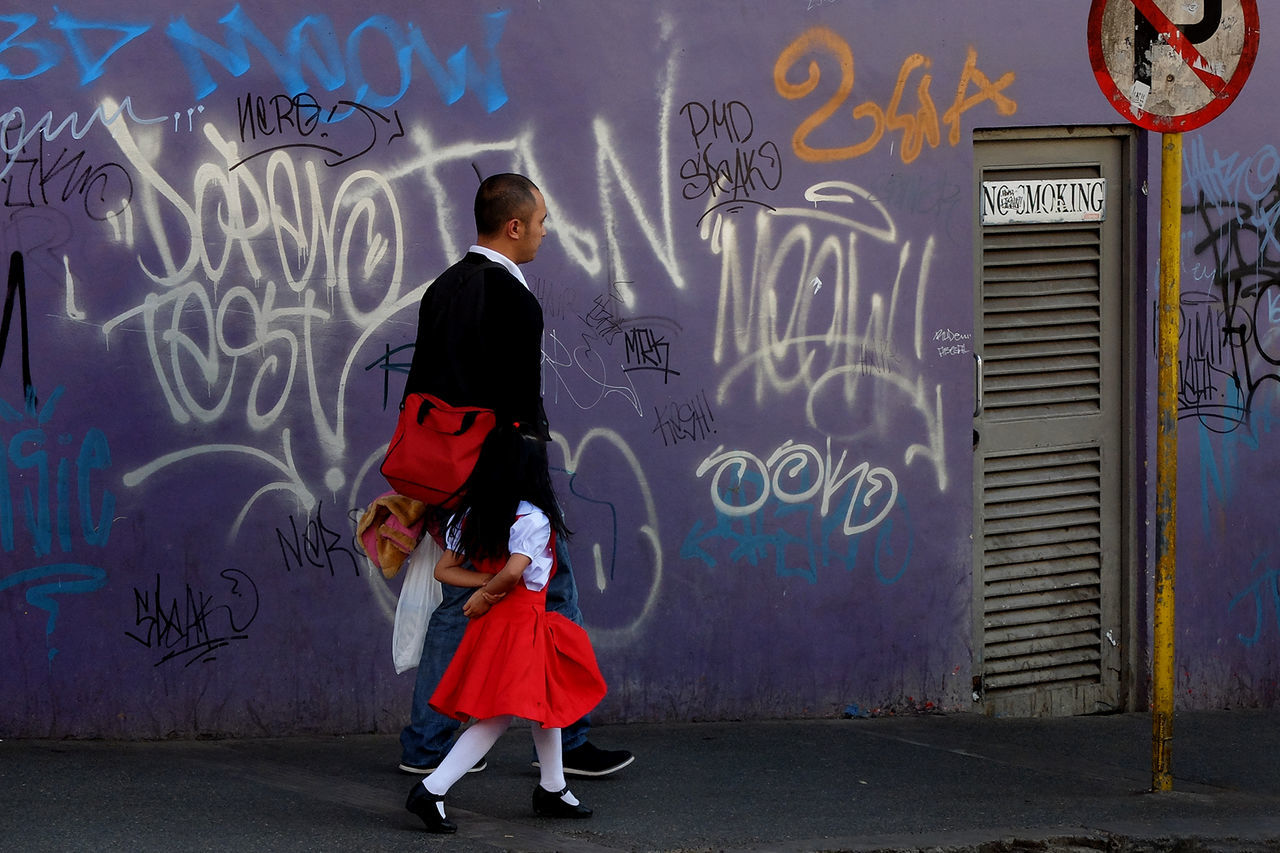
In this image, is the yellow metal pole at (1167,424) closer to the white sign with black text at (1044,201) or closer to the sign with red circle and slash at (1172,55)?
the sign with red circle and slash at (1172,55)

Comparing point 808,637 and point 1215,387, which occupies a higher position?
point 1215,387

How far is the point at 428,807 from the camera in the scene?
4352 millimetres

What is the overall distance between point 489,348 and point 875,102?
2.38 m

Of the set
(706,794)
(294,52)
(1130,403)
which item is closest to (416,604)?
(706,794)

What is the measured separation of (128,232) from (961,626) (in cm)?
360

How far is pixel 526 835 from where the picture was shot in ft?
14.6

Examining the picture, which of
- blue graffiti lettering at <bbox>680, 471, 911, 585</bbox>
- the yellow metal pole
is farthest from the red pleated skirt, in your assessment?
the yellow metal pole

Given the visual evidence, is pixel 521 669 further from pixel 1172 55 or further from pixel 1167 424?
pixel 1172 55

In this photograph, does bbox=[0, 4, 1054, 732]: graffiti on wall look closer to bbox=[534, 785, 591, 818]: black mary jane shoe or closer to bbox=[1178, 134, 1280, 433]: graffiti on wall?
bbox=[1178, 134, 1280, 433]: graffiti on wall

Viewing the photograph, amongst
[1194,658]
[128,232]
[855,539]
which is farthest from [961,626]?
[128,232]

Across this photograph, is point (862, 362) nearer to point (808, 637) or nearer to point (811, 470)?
point (811, 470)

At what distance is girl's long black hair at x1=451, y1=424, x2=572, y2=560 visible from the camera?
14.0 feet

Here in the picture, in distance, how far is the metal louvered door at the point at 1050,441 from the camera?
632 centimetres

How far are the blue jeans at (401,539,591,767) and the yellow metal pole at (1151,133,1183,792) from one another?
6.33 ft
